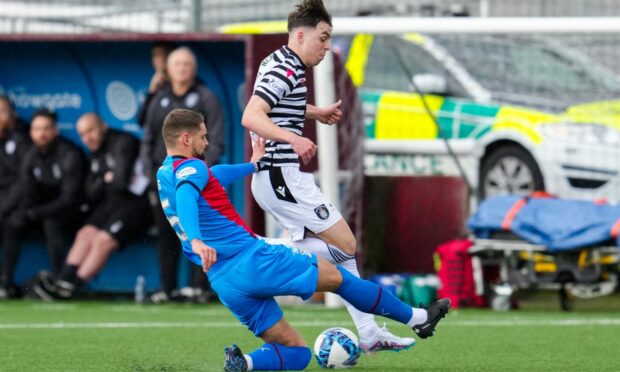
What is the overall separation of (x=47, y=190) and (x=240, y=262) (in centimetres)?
646

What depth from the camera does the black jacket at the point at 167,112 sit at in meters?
11.8

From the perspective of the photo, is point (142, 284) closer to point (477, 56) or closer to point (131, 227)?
point (131, 227)

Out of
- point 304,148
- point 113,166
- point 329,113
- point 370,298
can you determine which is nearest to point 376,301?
point 370,298

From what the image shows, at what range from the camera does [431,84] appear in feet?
44.4

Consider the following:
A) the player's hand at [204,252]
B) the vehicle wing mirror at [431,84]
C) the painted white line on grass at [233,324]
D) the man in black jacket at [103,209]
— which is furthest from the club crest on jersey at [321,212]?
the vehicle wing mirror at [431,84]

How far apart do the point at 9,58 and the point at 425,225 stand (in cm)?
404

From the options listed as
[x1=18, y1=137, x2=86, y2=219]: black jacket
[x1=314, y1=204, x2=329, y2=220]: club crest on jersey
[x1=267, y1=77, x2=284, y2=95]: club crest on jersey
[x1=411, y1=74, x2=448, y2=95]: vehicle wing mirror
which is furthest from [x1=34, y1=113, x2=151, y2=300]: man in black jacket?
[x1=267, y1=77, x2=284, y2=95]: club crest on jersey

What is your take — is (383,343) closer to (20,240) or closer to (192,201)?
(192,201)

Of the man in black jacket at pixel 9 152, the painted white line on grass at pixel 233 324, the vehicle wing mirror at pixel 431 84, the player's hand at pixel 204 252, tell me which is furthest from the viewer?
the vehicle wing mirror at pixel 431 84

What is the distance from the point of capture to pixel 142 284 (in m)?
12.8

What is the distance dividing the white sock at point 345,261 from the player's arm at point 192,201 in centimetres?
108

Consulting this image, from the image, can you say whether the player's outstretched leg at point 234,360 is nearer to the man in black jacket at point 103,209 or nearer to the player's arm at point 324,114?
the player's arm at point 324,114

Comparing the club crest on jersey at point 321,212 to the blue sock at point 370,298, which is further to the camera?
the club crest on jersey at point 321,212

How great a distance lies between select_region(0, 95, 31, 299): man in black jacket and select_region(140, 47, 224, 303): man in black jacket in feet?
4.42
